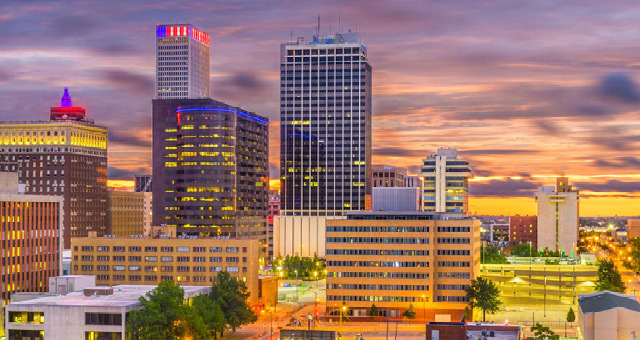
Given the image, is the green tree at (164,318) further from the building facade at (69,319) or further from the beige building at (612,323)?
the beige building at (612,323)

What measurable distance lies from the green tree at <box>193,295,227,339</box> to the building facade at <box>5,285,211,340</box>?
12.1 m

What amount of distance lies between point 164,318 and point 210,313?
18299 mm

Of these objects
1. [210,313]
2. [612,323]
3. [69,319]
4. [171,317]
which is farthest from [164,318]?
[612,323]

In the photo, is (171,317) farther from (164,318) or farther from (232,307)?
(232,307)

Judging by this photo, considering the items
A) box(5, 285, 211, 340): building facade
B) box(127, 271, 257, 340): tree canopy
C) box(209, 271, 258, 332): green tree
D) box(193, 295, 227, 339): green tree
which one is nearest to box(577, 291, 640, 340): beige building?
box(127, 271, 257, 340): tree canopy

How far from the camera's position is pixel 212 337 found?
179 m

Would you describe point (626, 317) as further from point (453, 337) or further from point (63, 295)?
point (63, 295)

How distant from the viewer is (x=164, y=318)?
160 metres

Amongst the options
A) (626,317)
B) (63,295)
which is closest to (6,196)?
Result: (63,295)

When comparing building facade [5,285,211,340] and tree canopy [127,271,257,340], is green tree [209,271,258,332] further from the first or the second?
building facade [5,285,211,340]

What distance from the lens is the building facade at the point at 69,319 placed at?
16388 cm

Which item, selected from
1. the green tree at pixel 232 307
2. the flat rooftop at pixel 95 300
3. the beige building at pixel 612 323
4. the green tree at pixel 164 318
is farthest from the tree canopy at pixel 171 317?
the beige building at pixel 612 323

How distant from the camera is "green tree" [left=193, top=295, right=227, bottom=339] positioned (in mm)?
175875

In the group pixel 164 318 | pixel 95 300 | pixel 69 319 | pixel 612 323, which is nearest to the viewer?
pixel 612 323
